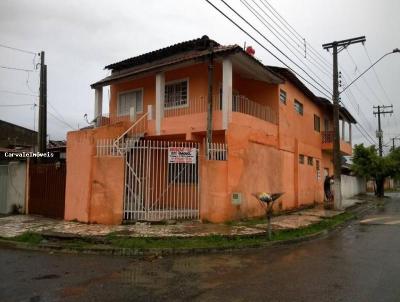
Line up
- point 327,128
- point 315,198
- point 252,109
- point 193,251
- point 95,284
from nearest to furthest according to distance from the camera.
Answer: point 95,284, point 193,251, point 252,109, point 315,198, point 327,128

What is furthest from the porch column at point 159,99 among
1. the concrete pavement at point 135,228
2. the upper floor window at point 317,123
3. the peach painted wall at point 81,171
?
the upper floor window at point 317,123

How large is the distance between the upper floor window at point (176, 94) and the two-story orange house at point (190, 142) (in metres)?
→ 0.05

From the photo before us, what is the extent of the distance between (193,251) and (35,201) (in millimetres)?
8267

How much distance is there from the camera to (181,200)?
13.0 m

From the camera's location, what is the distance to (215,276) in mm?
6773

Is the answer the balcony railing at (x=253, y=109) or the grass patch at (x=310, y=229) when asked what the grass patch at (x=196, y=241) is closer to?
the grass patch at (x=310, y=229)

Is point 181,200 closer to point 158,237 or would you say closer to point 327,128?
point 158,237

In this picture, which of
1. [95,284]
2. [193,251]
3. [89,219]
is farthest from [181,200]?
[95,284]

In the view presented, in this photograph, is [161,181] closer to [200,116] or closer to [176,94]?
[200,116]

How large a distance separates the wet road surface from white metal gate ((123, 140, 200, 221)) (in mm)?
3861

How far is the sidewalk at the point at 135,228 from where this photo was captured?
10375 millimetres

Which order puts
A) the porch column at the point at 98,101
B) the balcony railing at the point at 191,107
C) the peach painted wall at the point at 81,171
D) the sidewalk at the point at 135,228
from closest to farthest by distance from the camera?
the sidewalk at the point at 135,228
the peach painted wall at the point at 81,171
the balcony railing at the point at 191,107
the porch column at the point at 98,101

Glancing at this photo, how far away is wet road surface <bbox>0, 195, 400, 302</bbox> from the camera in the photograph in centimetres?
563

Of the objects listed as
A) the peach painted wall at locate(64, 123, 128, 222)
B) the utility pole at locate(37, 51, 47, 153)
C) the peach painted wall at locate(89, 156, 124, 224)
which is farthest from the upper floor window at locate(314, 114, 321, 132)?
the utility pole at locate(37, 51, 47, 153)
